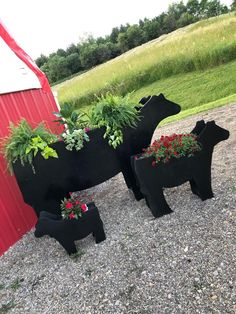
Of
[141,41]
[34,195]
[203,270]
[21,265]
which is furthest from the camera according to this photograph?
[141,41]

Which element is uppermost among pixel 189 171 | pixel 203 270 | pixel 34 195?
pixel 34 195

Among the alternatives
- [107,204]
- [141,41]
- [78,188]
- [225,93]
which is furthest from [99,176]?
[141,41]

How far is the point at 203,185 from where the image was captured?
3521mm

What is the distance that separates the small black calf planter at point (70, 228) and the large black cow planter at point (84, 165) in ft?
1.62

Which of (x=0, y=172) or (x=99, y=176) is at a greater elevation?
(x=0, y=172)

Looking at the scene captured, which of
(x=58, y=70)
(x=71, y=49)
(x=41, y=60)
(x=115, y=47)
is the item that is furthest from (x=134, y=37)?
(x=41, y=60)

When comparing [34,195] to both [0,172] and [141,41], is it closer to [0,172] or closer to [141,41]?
[0,172]

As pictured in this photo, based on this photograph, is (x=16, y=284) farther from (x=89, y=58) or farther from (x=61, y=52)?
(x=61, y=52)

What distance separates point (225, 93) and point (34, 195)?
8452mm

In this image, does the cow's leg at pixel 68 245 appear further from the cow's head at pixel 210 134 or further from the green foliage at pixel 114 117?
the cow's head at pixel 210 134

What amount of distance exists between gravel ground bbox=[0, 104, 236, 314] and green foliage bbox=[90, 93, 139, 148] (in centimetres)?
106

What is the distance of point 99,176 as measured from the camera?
3865 millimetres

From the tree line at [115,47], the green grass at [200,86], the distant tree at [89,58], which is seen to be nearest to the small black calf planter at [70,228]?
the green grass at [200,86]

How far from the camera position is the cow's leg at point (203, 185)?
3.48 m
